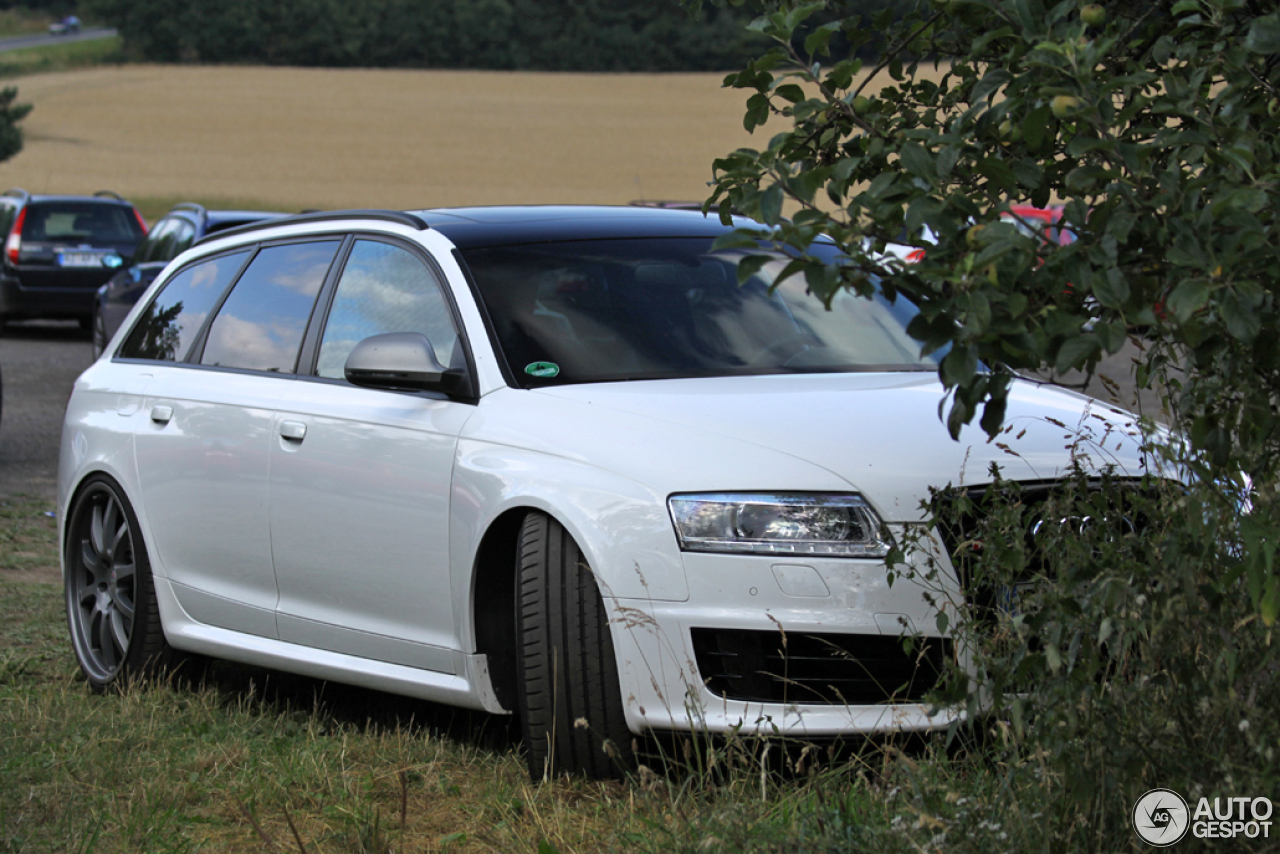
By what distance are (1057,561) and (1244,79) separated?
0.98 m

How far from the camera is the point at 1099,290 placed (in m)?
2.34

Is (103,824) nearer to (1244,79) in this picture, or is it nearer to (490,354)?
(490,354)

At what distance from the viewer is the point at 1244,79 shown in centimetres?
267

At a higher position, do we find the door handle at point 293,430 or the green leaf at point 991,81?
the green leaf at point 991,81

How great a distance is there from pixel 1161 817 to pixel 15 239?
19.8 meters

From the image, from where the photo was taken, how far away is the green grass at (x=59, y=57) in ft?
275

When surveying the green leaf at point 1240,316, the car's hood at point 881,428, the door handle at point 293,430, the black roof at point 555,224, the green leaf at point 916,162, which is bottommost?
the door handle at point 293,430

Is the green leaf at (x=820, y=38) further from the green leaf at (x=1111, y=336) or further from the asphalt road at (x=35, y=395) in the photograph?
the asphalt road at (x=35, y=395)

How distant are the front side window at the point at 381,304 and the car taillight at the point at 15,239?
1662 centimetres

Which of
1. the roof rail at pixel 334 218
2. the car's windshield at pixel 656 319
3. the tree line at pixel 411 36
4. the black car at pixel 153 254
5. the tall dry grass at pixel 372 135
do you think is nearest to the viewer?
the car's windshield at pixel 656 319

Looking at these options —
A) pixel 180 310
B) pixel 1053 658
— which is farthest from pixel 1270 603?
pixel 180 310

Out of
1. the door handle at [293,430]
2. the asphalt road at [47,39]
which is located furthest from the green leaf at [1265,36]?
the asphalt road at [47,39]

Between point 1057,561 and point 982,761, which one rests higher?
point 1057,561

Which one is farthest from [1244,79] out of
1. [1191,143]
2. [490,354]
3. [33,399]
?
[33,399]
